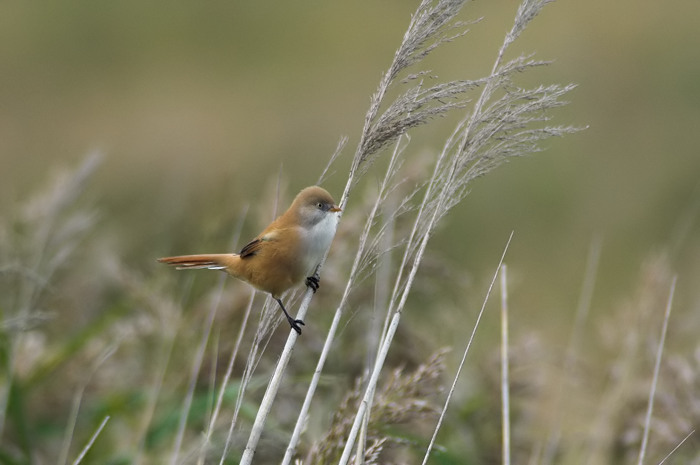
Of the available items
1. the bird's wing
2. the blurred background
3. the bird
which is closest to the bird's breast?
the bird

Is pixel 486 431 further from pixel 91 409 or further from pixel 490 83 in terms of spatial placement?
pixel 490 83

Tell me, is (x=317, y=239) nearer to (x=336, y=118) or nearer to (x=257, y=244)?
(x=257, y=244)

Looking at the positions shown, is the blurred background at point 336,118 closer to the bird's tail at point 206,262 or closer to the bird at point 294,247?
the bird's tail at point 206,262

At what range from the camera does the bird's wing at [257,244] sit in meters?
2.56

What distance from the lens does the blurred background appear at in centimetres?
786

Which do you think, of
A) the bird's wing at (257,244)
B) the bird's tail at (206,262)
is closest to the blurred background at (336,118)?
the bird's tail at (206,262)

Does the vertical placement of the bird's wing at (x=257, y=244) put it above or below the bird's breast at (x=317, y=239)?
below

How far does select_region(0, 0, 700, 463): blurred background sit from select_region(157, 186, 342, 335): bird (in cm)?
188

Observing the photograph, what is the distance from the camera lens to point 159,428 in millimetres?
2900

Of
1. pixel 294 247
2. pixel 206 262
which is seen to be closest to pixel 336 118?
pixel 206 262

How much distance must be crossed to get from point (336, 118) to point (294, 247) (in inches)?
321

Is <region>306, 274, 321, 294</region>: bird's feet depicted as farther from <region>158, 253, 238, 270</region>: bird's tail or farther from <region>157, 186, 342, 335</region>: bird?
<region>158, 253, 238, 270</region>: bird's tail

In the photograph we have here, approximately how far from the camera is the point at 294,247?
2.44m

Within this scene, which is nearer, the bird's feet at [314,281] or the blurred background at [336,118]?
the bird's feet at [314,281]
